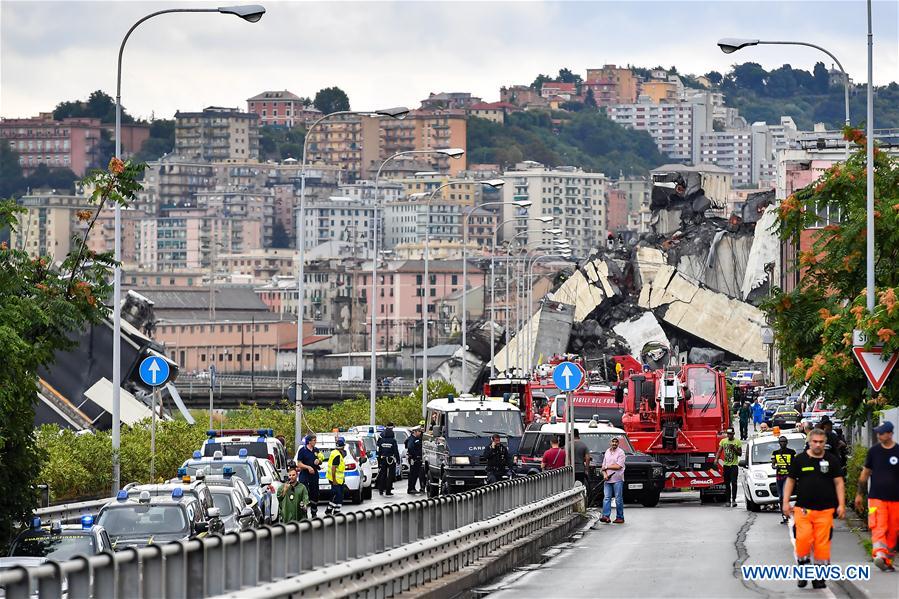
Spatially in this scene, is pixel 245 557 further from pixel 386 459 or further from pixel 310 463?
pixel 386 459

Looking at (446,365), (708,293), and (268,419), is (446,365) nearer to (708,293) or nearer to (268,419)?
(708,293)

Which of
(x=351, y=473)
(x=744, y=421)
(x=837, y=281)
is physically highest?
(x=837, y=281)

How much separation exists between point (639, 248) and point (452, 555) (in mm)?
111752

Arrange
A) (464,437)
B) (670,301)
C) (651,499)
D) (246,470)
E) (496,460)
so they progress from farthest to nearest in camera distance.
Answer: (670,301), (464,437), (651,499), (496,460), (246,470)

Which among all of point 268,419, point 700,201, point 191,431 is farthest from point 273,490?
point 700,201

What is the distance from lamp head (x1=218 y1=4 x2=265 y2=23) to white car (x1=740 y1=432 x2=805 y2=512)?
1231 centimetres

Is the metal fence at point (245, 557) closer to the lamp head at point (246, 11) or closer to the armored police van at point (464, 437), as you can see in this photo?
the lamp head at point (246, 11)

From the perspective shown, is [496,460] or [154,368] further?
[496,460]

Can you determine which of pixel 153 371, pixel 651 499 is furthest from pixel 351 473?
pixel 153 371

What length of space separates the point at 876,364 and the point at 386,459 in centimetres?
2132

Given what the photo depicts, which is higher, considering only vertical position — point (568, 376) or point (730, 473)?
point (568, 376)

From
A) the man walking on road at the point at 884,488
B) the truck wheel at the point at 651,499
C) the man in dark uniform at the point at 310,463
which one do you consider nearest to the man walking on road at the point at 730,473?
the truck wheel at the point at 651,499

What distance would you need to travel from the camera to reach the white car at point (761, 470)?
3481 centimetres

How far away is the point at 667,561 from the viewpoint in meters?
22.8
